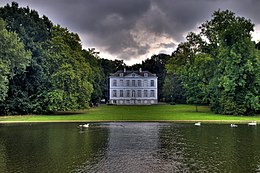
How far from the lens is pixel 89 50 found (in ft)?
181

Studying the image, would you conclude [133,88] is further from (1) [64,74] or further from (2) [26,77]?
(1) [64,74]

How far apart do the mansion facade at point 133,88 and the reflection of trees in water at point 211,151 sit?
2637 inches

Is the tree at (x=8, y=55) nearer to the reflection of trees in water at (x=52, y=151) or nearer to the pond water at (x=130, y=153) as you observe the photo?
the reflection of trees in water at (x=52, y=151)

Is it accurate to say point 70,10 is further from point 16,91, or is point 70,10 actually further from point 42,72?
point 16,91

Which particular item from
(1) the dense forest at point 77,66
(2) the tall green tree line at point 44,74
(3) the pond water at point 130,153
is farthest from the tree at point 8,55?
(3) the pond water at point 130,153

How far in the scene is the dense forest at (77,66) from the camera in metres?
35.6

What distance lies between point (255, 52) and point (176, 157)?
1073 inches

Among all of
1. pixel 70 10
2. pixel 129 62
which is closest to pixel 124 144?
pixel 70 10

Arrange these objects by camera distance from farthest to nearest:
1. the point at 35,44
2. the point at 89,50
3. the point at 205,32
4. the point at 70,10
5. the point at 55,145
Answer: the point at 89,50 → the point at 205,32 → the point at 35,44 → the point at 70,10 → the point at 55,145

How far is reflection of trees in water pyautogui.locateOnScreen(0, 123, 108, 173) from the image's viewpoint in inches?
451

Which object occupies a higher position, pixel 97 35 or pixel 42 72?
pixel 97 35

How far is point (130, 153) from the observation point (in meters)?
13.9

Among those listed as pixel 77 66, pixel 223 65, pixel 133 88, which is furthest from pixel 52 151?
pixel 133 88

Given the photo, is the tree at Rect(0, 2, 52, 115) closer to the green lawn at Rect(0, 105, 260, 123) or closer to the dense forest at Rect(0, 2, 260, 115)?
the dense forest at Rect(0, 2, 260, 115)
